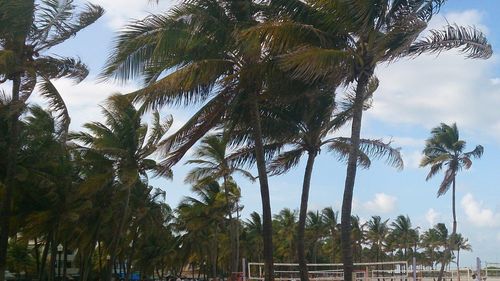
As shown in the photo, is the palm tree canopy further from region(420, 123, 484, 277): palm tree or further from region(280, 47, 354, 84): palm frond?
region(280, 47, 354, 84): palm frond

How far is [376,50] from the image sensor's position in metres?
13.3

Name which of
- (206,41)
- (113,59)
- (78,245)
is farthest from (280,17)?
(78,245)

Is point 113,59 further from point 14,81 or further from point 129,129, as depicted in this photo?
point 129,129

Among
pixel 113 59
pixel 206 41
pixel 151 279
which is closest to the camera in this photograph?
pixel 113 59

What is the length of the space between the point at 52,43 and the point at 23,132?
9525 millimetres

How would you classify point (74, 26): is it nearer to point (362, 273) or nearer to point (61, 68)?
point (61, 68)

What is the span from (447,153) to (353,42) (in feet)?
95.5

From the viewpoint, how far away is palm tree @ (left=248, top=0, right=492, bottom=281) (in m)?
13.0

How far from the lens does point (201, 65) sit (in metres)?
15.7

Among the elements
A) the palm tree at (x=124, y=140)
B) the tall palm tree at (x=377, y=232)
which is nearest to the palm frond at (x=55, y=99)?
the palm tree at (x=124, y=140)

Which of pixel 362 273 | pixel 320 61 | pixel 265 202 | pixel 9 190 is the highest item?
pixel 320 61

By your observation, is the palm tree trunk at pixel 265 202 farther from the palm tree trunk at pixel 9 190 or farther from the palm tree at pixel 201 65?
the palm tree trunk at pixel 9 190

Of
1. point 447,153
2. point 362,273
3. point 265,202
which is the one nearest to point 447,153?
point 447,153

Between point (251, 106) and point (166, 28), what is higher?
point (166, 28)
